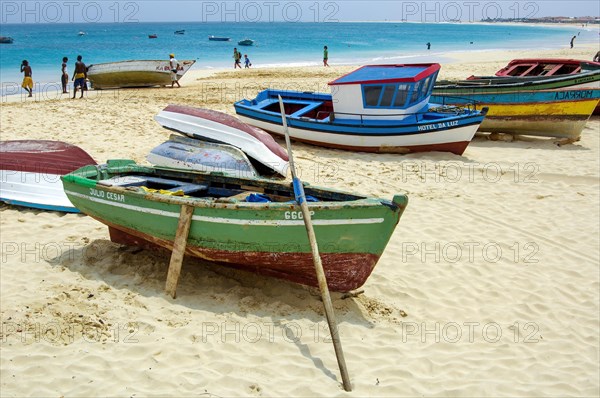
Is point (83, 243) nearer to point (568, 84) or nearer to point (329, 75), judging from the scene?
point (568, 84)

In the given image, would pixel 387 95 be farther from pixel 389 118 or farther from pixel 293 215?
pixel 293 215

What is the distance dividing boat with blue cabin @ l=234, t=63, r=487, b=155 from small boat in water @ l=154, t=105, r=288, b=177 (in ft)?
9.02

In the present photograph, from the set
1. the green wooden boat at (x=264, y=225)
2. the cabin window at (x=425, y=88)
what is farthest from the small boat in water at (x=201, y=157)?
the cabin window at (x=425, y=88)

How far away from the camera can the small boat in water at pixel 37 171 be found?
29.8 feet

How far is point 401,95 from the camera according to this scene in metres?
12.7

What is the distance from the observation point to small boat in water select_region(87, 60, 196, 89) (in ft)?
76.6

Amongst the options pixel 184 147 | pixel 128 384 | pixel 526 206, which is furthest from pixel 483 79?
pixel 128 384

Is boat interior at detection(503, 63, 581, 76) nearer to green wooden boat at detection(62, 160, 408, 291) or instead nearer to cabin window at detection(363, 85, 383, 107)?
cabin window at detection(363, 85, 383, 107)

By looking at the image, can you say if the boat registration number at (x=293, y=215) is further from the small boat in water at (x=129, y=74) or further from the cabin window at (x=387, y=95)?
the small boat in water at (x=129, y=74)

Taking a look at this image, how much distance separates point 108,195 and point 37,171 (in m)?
3.35

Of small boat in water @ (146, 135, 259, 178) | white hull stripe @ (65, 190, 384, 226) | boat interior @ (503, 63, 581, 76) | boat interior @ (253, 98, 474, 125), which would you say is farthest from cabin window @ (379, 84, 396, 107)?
boat interior @ (503, 63, 581, 76)

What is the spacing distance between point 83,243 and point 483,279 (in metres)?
5.59

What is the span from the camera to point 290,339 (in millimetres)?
5641

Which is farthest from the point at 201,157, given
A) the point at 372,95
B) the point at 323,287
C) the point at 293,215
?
the point at 323,287
